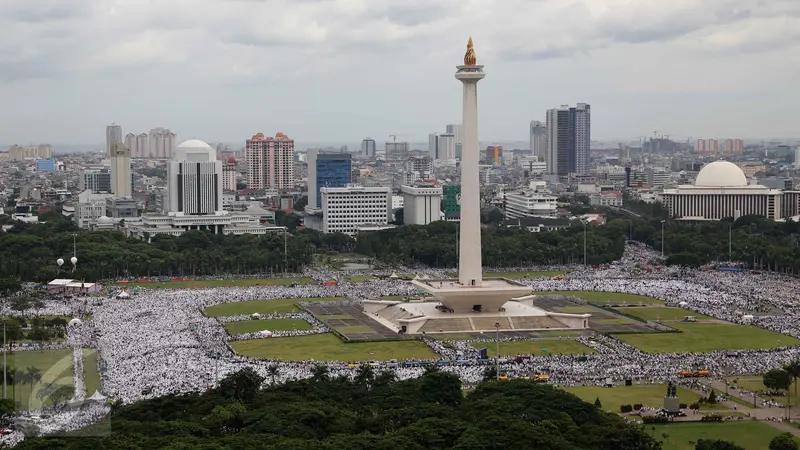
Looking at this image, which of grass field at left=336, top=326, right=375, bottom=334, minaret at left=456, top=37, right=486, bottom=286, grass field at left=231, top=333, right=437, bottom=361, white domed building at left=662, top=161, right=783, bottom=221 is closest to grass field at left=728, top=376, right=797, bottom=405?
grass field at left=231, top=333, right=437, bottom=361

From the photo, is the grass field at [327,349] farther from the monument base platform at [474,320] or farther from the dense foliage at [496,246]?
the dense foliage at [496,246]

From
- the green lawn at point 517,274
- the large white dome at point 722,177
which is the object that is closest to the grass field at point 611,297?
the green lawn at point 517,274

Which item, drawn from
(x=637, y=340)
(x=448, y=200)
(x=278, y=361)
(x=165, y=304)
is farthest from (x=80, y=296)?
(x=448, y=200)

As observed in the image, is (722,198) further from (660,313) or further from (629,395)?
(629,395)

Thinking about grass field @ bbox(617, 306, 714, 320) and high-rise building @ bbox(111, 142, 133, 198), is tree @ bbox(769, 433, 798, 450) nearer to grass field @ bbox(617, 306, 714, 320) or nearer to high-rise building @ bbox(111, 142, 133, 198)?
grass field @ bbox(617, 306, 714, 320)

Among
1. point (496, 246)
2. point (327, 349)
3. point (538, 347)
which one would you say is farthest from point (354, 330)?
point (496, 246)

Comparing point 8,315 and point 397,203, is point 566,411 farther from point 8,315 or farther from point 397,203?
point 397,203
